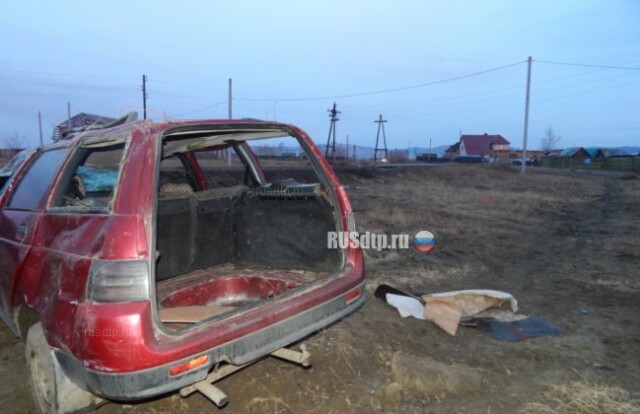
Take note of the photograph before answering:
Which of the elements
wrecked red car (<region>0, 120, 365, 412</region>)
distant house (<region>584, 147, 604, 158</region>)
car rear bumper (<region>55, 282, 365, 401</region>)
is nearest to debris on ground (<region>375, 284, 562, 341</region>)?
wrecked red car (<region>0, 120, 365, 412</region>)

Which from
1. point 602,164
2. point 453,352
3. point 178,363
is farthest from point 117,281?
point 602,164

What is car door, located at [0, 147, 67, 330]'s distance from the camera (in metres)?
2.81

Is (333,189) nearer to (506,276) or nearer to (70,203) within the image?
(70,203)

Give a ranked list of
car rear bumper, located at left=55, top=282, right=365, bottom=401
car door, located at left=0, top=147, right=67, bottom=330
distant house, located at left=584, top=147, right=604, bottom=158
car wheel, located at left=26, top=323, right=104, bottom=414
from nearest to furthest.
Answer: car rear bumper, located at left=55, top=282, right=365, bottom=401 → car wheel, located at left=26, top=323, right=104, bottom=414 → car door, located at left=0, top=147, right=67, bottom=330 → distant house, located at left=584, top=147, right=604, bottom=158

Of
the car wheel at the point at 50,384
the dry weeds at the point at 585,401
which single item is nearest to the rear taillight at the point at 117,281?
the car wheel at the point at 50,384

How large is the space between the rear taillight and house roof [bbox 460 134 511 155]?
92613mm

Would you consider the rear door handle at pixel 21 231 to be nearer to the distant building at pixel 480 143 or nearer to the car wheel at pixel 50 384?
the car wheel at pixel 50 384

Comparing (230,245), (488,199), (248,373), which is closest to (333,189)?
(230,245)

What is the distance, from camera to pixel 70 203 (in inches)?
109

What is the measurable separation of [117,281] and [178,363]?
1.58 ft

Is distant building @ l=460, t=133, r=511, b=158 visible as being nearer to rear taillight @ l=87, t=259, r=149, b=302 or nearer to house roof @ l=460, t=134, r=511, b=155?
house roof @ l=460, t=134, r=511, b=155

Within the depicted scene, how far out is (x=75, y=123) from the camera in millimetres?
3926

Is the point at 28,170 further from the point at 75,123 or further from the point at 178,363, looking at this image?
the point at 178,363

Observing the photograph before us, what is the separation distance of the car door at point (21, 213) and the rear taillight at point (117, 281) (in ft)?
3.12
